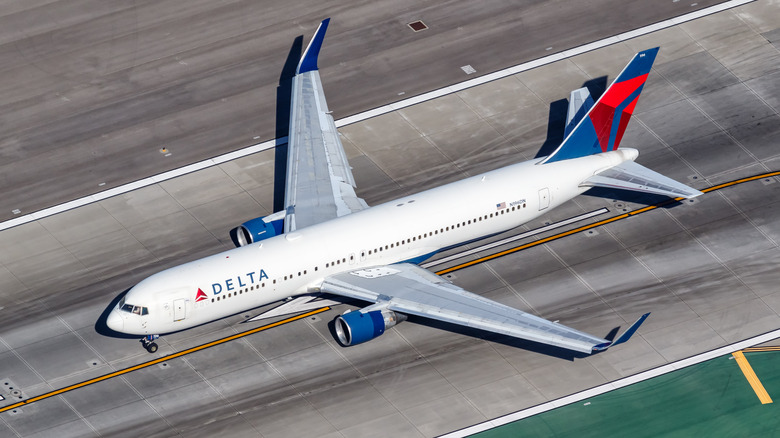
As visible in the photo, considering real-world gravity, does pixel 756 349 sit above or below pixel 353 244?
below

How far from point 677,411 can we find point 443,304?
14361 mm

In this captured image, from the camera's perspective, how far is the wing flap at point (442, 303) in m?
77.2

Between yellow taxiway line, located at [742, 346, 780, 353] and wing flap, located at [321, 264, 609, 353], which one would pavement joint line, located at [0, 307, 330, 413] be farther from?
yellow taxiway line, located at [742, 346, 780, 353]

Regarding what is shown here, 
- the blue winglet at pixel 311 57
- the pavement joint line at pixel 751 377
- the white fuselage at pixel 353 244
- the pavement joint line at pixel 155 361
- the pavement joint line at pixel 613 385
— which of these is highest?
the blue winglet at pixel 311 57

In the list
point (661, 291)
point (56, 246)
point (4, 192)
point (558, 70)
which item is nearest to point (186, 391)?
point (56, 246)

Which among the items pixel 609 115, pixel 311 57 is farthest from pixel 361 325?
pixel 311 57

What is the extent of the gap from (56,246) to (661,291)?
1491 inches

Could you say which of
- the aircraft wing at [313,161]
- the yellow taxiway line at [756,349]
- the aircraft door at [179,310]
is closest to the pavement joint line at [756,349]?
the yellow taxiway line at [756,349]

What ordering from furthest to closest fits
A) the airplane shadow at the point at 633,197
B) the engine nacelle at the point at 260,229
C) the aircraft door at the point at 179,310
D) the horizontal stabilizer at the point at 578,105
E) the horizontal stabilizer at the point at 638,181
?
1. the airplane shadow at the point at 633,197
2. the horizontal stabilizer at the point at 578,105
3. the engine nacelle at the point at 260,229
4. the horizontal stabilizer at the point at 638,181
5. the aircraft door at the point at 179,310

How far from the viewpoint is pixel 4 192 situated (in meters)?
93.0

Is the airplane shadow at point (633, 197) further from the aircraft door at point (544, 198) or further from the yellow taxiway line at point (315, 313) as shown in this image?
the aircraft door at point (544, 198)

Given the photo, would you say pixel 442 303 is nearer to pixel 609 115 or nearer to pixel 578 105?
pixel 609 115

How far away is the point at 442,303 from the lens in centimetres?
8006

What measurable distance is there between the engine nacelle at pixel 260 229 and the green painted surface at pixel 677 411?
18322mm
